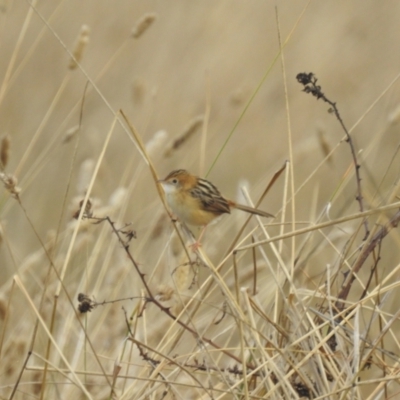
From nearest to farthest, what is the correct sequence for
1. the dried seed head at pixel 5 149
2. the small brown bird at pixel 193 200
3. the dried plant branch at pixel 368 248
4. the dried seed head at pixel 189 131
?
the dried plant branch at pixel 368 248
the dried seed head at pixel 5 149
the dried seed head at pixel 189 131
the small brown bird at pixel 193 200

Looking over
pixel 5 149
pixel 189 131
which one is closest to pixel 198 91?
pixel 189 131

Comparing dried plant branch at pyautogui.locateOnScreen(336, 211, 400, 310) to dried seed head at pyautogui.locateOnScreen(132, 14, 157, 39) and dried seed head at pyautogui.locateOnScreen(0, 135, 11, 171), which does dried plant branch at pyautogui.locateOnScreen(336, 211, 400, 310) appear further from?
dried seed head at pyautogui.locateOnScreen(132, 14, 157, 39)

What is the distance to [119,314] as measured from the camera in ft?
12.0

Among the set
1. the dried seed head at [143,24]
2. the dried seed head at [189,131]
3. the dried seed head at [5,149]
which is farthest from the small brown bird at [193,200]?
the dried seed head at [5,149]

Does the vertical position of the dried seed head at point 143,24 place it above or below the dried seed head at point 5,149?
above

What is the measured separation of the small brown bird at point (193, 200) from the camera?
397cm

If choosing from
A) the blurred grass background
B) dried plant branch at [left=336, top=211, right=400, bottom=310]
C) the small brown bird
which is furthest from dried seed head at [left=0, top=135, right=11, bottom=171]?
the blurred grass background

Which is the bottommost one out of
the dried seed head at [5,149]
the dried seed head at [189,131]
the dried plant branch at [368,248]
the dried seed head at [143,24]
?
the dried plant branch at [368,248]

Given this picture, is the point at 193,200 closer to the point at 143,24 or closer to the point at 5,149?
the point at 143,24

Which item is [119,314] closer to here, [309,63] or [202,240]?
[202,240]

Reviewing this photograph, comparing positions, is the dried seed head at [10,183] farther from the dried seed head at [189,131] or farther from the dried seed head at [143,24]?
the dried seed head at [143,24]

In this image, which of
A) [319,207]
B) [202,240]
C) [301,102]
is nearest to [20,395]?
[202,240]

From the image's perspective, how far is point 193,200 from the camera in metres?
3.99

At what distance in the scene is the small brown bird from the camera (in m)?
3.97
